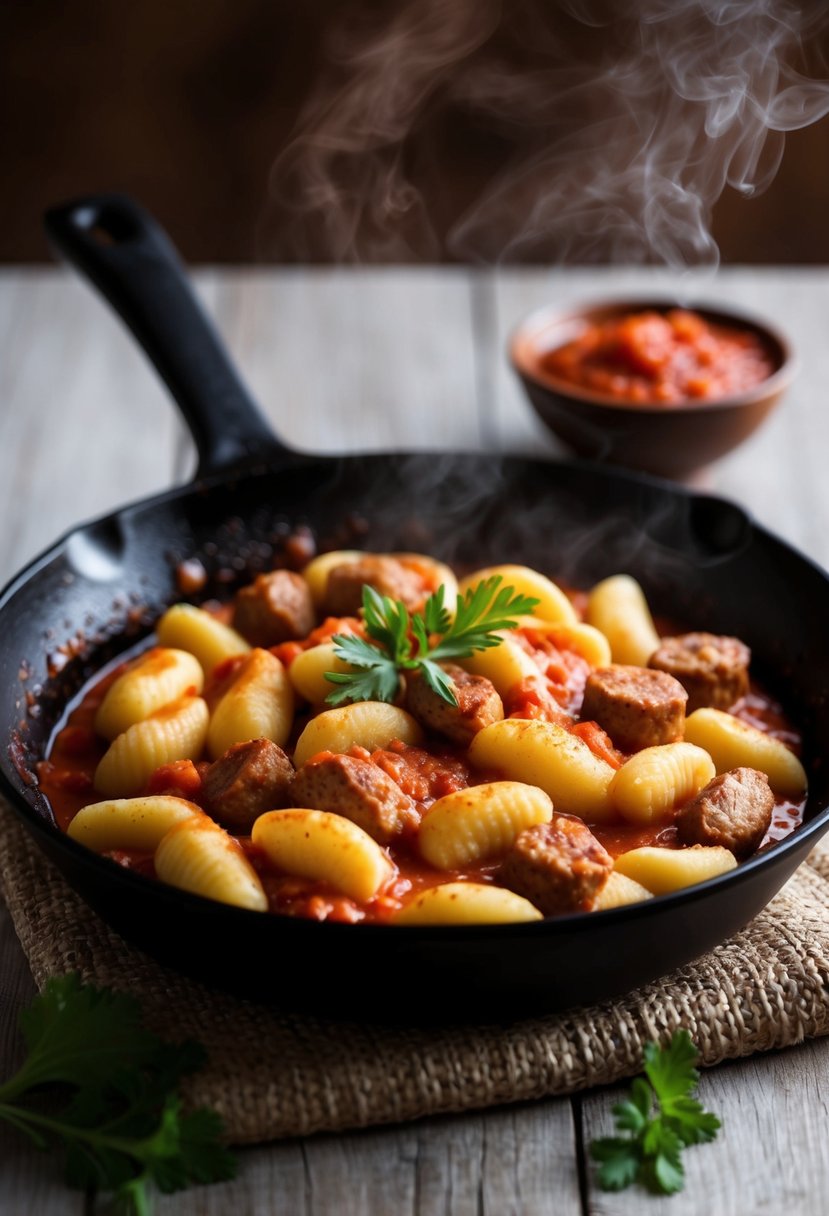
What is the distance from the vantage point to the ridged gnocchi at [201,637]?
9.68 feet

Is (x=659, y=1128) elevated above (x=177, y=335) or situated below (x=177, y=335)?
below

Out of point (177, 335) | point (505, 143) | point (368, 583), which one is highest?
point (177, 335)

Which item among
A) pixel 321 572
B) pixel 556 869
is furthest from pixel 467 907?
pixel 321 572

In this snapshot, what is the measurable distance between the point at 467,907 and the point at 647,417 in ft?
7.18

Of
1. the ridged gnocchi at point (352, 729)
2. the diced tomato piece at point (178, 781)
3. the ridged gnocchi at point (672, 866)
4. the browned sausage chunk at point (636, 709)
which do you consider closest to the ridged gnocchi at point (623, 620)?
the browned sausage chunk at point (636, 709)

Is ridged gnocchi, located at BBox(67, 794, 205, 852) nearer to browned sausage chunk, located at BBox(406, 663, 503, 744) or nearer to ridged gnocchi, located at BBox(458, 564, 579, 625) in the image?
browned sausage chunk, located at BBox(406, 663, 503, 744)

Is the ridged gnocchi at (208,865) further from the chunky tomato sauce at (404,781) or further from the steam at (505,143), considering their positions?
the steam at (505,143)

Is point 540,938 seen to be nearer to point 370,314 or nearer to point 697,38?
point 697,38

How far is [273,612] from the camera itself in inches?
118

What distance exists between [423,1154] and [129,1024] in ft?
1.62

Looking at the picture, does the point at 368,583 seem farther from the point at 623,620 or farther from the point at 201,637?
the point at 623,620

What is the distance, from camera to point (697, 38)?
12.2 feet

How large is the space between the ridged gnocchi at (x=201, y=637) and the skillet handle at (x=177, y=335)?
476mm

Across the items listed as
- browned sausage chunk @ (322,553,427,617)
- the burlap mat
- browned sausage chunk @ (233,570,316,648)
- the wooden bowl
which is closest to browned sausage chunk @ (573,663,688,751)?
the burlap mat
